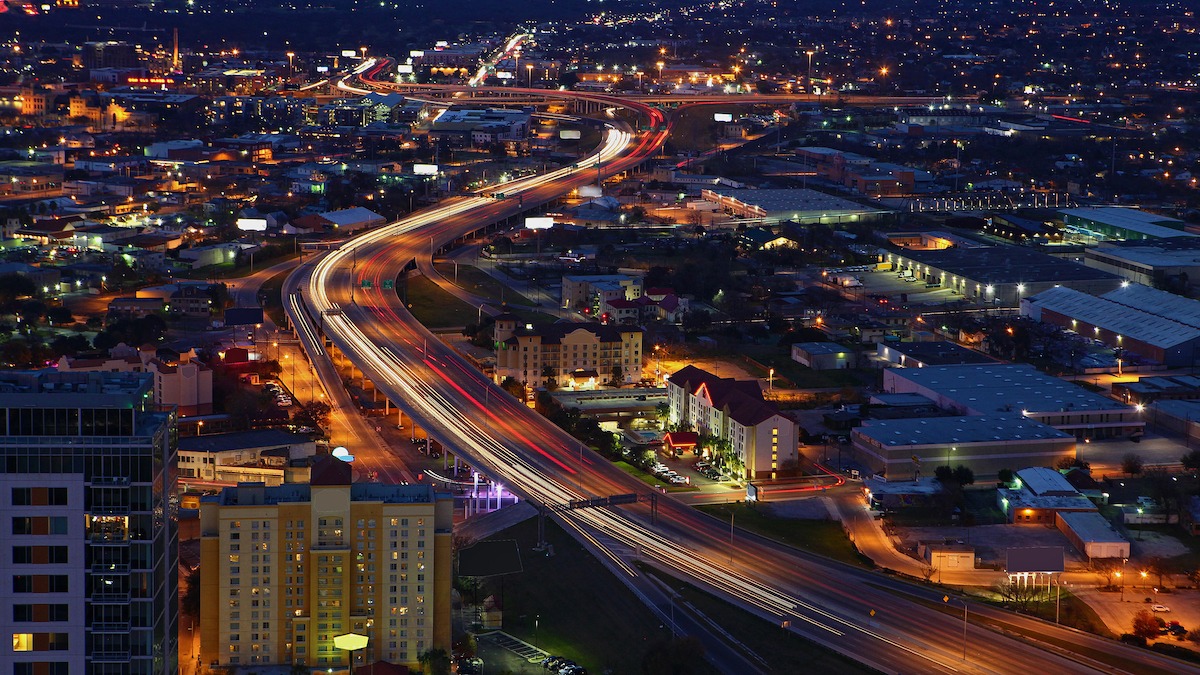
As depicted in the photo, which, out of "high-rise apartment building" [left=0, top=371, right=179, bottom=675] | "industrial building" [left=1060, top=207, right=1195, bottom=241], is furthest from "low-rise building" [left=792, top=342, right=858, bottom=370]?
"high-rise apartment building" [left=0, top=371, right=179, bottom=675]

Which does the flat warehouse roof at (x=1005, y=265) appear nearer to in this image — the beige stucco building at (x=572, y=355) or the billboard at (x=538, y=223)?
the billboard at (x=538, y=223)

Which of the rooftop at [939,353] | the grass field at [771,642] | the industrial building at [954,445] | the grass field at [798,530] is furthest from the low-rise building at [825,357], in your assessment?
the grass field at [771,642]

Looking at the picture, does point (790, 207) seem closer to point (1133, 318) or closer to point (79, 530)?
point (1133, 318)

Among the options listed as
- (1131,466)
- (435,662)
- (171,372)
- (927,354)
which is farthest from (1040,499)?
(171,372)

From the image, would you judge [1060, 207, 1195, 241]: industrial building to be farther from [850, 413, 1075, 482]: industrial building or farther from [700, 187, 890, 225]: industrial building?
[850, 413, 1075, 482]: industrial building

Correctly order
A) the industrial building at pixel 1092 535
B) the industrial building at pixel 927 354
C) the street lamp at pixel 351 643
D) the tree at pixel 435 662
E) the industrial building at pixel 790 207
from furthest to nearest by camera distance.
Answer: the industrial building at pixel 790 207, the industrial building at pixel 927 354, the industrial building at pixel 1092 535, the tree at pixel 435 662, the street lamp at pixel 351 643

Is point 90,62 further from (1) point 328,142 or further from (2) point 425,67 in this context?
(1) point 328,142
